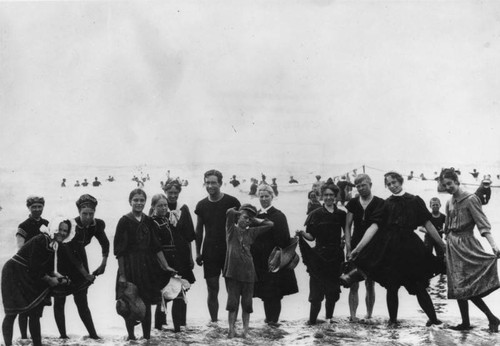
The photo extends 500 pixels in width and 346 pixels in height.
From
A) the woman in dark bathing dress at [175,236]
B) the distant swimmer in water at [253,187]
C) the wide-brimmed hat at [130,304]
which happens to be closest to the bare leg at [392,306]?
the woman in dark bathing dress at [175,236]

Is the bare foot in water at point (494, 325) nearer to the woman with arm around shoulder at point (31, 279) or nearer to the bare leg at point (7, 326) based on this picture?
the woman with arm around shoulder at point (31, 279)

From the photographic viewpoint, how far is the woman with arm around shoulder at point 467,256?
15.1 ft

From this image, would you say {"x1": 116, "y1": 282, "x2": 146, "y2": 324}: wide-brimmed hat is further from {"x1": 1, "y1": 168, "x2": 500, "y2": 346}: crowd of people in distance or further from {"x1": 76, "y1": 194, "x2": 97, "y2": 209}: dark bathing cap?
{"x1": 76, "y1": 194, "x2": 97, "y2": 209}: dark bathing cap

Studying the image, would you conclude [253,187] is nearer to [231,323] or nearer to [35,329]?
[231,323]

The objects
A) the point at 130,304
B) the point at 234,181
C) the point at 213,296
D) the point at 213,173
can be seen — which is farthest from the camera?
the point at 234,181

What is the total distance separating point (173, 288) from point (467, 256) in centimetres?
301

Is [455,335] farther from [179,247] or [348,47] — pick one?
[348,47]

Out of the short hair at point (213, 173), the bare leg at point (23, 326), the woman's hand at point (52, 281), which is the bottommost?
the bare leg at point (23, 326)

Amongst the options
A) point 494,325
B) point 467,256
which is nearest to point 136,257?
point 467,256

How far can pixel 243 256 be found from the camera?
475 centimetres

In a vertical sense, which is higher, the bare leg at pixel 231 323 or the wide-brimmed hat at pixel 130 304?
the wide-brimmed hat at pixel 130 304

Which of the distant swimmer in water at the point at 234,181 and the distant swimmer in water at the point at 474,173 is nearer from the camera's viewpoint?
the distant swimmer in water at the point at 474,173

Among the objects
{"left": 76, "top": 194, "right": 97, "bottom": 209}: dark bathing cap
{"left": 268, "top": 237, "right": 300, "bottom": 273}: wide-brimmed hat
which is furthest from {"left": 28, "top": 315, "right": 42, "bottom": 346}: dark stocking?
{"left": 268, "top": 237, "right": 300, "bottom": 273}: wide-brimmed hat

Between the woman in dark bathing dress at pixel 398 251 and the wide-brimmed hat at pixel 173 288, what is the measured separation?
73.3 inches
